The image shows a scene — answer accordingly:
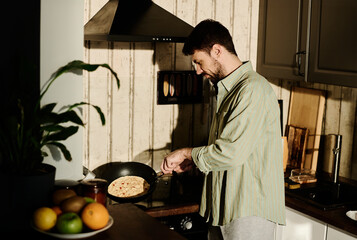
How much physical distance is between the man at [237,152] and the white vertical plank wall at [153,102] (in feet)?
2.33

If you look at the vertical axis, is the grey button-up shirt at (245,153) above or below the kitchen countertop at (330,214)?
above

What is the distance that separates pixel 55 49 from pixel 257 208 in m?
1.18

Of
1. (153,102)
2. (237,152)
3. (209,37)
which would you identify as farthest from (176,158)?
(153,102)

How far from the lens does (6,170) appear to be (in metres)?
1.63

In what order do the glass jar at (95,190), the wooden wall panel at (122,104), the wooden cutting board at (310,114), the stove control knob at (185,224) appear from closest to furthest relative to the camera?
the glass jar at (95,190) < the stove control knob at (185,224) < the wooden wall panel at (122,104) < the wooden cutting board at (310,114)

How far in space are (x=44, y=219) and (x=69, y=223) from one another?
80 mm

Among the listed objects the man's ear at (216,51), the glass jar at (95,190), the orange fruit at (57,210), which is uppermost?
the man's ear at (216,51)

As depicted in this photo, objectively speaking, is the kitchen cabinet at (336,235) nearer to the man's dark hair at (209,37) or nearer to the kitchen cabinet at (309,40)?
the kitchen cabinet at (309,40)

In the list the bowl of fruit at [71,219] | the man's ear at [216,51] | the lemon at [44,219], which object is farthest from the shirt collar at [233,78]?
the lemon at [44,219]

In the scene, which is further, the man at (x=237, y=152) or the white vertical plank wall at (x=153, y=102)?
the white vertical plank wall at (x=153, y=102)

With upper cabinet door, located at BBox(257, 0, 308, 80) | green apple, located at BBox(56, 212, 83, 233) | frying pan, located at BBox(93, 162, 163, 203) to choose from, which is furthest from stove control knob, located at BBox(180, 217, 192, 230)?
green apple, located at BBox(56, 212, 83, 233)

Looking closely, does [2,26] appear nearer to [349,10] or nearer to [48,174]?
[48,174]

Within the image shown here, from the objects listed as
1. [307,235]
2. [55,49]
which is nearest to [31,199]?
[55,49]

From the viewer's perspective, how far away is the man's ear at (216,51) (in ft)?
7.89
